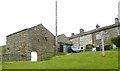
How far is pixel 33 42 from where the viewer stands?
5497cm

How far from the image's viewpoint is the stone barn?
54562mm

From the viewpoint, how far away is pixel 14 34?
57562 mm

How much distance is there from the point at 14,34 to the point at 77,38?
30061 mm

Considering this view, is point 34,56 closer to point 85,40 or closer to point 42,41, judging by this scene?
point 42,41

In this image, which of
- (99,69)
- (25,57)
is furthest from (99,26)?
(99,69)

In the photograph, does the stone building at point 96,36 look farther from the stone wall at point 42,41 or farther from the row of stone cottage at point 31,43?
the row of stone cottage at point 31,43

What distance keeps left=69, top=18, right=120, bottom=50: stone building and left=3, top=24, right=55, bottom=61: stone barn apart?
1538cm

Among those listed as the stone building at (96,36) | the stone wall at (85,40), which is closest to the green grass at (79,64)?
the stone building at (96,36)

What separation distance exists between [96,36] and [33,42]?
1002 inches

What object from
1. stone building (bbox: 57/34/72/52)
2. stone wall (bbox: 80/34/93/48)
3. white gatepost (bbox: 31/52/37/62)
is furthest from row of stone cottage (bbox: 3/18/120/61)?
stone wall (bbox: 80/34/93/48)

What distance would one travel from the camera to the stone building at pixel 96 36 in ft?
228

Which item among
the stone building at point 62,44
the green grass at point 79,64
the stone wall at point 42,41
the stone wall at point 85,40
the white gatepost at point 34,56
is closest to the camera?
the green grass at point 79,64

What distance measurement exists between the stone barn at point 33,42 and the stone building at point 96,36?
1538 cm

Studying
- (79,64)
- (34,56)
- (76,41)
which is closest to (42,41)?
(34,56)
